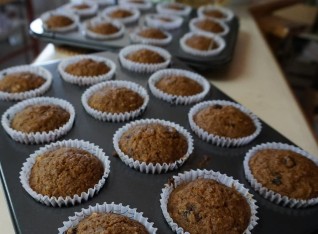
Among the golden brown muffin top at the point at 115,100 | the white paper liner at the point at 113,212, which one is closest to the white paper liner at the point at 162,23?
the golden brown muffin top at the point at 115,100

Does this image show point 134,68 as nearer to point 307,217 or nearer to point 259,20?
point 307,217

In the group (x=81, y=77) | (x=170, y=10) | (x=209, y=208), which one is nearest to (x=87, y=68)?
(x=81, y=77)

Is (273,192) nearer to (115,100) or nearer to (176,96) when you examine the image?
(176,96)

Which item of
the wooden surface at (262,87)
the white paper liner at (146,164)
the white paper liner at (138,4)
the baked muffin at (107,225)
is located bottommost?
the wooden surface at (262,87)

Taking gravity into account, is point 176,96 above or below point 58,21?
below

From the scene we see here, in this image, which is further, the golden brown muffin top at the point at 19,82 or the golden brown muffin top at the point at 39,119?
the golden brown muffin top at the point at 19,82

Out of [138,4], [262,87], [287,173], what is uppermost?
[138,4]

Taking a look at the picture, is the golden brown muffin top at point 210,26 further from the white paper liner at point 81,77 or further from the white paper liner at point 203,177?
the white paper liner at point 203,177

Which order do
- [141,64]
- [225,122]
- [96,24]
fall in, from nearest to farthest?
1. [225,122]
2. [141,64]
3. [96,24]
